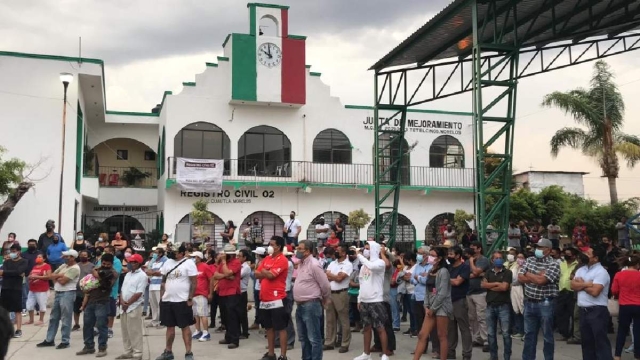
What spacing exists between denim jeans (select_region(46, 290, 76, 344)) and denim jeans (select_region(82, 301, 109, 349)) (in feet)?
2.47

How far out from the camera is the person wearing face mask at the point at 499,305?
387 inches

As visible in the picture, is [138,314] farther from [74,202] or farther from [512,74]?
[74,202]

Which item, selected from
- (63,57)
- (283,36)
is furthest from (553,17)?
(63,57)

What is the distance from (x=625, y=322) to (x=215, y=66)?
2190 centimetres

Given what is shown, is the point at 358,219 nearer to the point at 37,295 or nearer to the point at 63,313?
the point at 37,295

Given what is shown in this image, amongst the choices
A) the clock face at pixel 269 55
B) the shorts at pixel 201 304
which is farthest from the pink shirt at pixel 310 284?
the clock face at pixel 269 55

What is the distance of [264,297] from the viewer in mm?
9773

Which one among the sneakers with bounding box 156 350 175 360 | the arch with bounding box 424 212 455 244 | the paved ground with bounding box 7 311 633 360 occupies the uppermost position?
the arch with bounding box 424 212 455 244

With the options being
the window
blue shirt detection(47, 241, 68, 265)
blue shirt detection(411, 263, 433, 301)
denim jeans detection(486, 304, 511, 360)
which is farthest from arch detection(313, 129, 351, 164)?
denim jeans detection(486, 304, 511, 360)

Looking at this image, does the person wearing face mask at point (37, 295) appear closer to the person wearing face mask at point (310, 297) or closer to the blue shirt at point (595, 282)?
the person wearing face mask at point (310, 297)

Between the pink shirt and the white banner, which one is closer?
the pink shirt

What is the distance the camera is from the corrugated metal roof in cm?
1585

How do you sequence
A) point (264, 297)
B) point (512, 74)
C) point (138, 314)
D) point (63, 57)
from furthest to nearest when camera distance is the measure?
point (63, 57), point (512, 74), point (138, 314), point (264, 297)

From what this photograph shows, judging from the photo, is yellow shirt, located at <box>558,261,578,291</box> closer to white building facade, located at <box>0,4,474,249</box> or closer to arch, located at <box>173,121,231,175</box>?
white building facade, located at <box>0,4,474,249</box>
